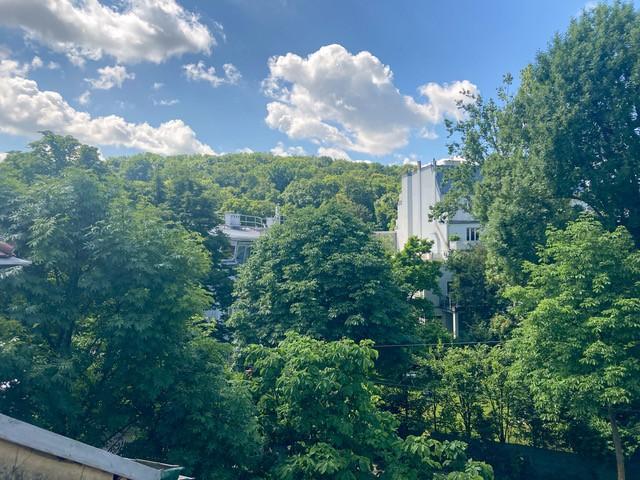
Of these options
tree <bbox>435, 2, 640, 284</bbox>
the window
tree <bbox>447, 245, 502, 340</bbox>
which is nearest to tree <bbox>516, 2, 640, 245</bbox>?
tree <bbox>435, 2, 640, 284</bbox>

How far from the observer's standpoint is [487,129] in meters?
24.2

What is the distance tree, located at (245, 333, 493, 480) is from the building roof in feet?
12.3

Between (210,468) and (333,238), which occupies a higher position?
(333,238)

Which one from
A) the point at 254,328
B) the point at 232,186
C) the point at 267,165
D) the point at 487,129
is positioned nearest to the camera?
the point at 254,328

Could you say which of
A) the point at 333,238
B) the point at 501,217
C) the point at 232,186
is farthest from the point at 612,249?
the point at 232,186

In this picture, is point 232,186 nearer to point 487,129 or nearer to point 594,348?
point 487,129

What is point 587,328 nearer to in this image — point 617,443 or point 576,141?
point 617,443

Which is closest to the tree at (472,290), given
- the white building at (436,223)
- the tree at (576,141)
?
the white building at (436,223)

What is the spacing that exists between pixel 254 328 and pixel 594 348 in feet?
31.0

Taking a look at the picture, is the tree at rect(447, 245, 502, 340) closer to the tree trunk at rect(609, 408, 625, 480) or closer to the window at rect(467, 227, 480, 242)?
the window at rect(467, 227, 480, 242)

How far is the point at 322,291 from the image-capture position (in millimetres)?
14562

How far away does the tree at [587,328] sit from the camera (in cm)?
1034

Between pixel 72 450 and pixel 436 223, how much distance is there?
95.1 ft

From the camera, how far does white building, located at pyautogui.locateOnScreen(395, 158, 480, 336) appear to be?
1069 inches
